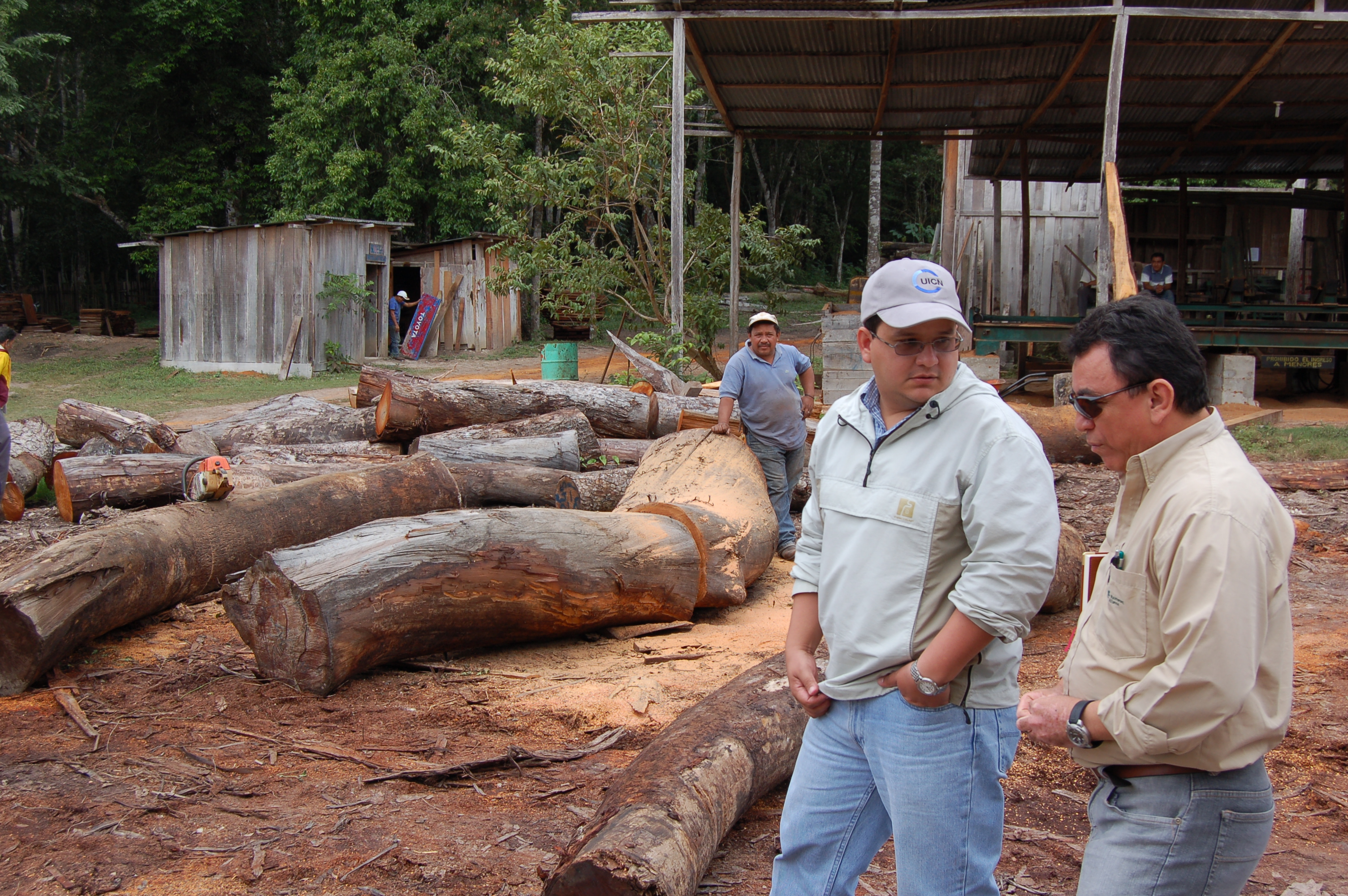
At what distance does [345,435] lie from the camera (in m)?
10.0

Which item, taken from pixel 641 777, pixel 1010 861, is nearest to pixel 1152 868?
pixel 1010 861

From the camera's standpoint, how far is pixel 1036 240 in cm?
1856

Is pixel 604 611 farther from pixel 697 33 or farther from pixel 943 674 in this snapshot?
pixel 697 33

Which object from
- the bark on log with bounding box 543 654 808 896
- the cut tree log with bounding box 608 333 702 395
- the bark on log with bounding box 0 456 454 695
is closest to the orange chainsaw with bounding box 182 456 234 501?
the bark on log with bounding box 0 456 454 695

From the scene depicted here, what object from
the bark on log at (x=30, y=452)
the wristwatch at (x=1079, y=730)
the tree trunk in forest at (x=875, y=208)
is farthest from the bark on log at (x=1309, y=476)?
the tree trunk in forest at (x=875, y=208)

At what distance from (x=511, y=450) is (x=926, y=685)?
22.9ft

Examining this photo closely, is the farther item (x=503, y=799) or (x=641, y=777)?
(x=503, y=799)

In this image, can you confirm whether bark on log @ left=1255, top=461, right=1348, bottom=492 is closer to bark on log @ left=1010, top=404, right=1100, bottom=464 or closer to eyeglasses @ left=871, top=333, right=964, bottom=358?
bark on log @ left=1010, top=404, right=1100, bottom=464

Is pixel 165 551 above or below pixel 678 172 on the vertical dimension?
below

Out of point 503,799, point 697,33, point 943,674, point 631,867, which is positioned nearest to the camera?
point 943,674

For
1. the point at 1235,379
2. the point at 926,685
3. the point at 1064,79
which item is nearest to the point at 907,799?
the point at 926,685

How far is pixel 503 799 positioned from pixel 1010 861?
185 centimetres

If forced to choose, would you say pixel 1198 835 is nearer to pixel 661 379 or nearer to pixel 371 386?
pixel 371 386

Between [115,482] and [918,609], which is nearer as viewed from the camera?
[918,609]
